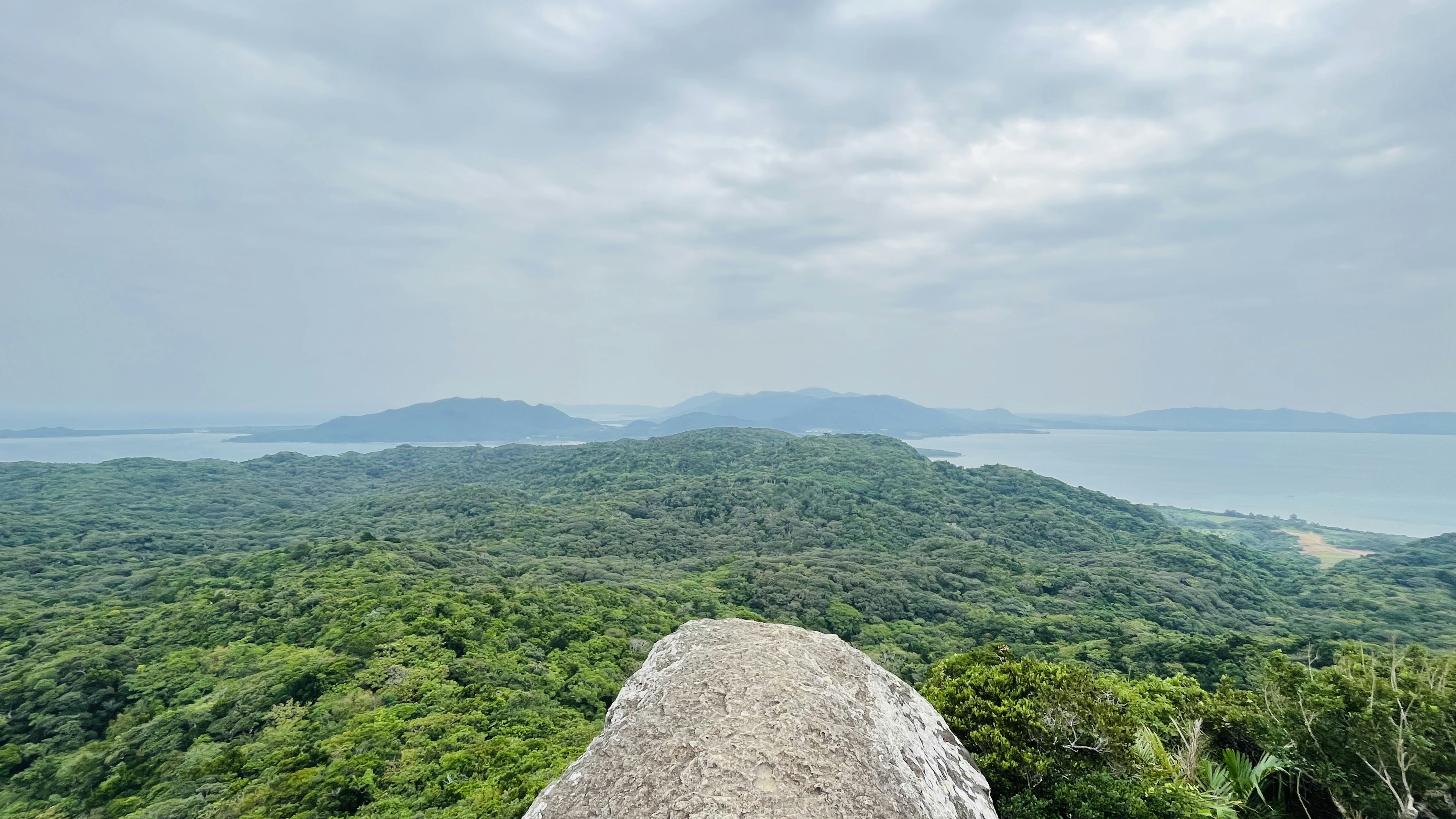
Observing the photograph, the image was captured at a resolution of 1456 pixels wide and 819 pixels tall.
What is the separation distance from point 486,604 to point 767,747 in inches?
1391

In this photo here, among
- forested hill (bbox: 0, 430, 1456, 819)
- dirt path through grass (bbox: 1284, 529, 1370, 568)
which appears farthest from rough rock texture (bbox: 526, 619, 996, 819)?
dirt path through grass (bbox: 1284, 529, 1370, 568)

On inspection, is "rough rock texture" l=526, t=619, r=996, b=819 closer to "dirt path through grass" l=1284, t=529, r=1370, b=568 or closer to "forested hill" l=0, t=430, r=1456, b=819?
"forested hill" l=0, t=430, r=1456, b=819

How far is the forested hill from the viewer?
796 inches

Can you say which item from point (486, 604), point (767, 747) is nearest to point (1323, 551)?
point (486, 604)

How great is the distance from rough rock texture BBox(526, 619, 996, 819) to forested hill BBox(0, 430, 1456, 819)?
37.1ft

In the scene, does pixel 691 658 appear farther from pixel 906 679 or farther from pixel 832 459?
pixel 832 459

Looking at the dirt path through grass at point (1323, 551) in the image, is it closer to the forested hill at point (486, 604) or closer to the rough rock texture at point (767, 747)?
the forested hill at point (486, 604)

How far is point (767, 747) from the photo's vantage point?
18.4 ft

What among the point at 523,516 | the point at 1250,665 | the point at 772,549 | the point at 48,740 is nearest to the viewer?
the point at 48,740

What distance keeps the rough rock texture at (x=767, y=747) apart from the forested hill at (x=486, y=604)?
1132 centimetres

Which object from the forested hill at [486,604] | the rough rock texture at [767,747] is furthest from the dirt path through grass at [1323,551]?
the rough rock texture at [767,747]

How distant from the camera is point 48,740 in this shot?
77.7ft

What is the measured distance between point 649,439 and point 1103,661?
13320cm

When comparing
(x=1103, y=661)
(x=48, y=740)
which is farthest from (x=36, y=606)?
(x=1103, y=661)
